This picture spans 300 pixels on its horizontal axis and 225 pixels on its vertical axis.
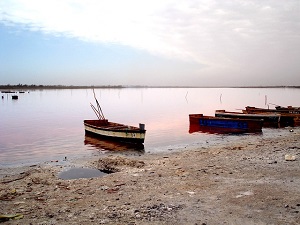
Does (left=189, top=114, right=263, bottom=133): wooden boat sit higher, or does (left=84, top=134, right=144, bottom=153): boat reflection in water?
(left=189, top=114, right=263, bottom=133): wooden boat

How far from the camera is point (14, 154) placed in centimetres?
1920

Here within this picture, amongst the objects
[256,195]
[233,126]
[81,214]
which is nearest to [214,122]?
[233,126]

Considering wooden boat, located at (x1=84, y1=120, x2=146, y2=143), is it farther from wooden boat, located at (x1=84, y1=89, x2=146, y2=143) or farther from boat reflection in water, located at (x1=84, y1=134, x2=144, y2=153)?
boat reflection in water, located at (x1=84, y1=134, x2=144, y2=153)

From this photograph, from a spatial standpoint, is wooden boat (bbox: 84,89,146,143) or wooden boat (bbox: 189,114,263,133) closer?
wooden boat (bbox: 84,89,146,143)

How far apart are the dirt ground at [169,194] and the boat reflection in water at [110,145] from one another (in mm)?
7698

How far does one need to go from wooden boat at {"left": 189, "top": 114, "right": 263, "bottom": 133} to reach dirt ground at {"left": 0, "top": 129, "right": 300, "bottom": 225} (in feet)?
51.0

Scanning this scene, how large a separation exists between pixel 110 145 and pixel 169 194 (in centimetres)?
1408

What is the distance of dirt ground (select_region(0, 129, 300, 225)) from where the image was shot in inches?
267

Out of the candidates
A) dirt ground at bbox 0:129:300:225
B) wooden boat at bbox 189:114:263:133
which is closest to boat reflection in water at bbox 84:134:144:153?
dirt ground at bbox 0:129:300:225

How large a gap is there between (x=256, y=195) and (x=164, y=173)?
3.92 metres

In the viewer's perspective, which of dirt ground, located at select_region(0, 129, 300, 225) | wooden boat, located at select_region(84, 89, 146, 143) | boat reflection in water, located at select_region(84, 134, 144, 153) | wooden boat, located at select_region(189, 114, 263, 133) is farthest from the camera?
wooden boat, located at select_region(189, 114, 263, 133)

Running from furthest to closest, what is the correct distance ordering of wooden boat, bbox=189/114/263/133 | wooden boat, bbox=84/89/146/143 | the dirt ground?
wooden boat, bbox=189/114/263/133 → wooden boat, bbox=84/89/146/143 → the dirt ground

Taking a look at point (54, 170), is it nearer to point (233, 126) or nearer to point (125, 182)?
point (125, 182)

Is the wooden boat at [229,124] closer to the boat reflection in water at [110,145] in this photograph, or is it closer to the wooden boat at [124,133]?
the wooden boat at [124,133]
